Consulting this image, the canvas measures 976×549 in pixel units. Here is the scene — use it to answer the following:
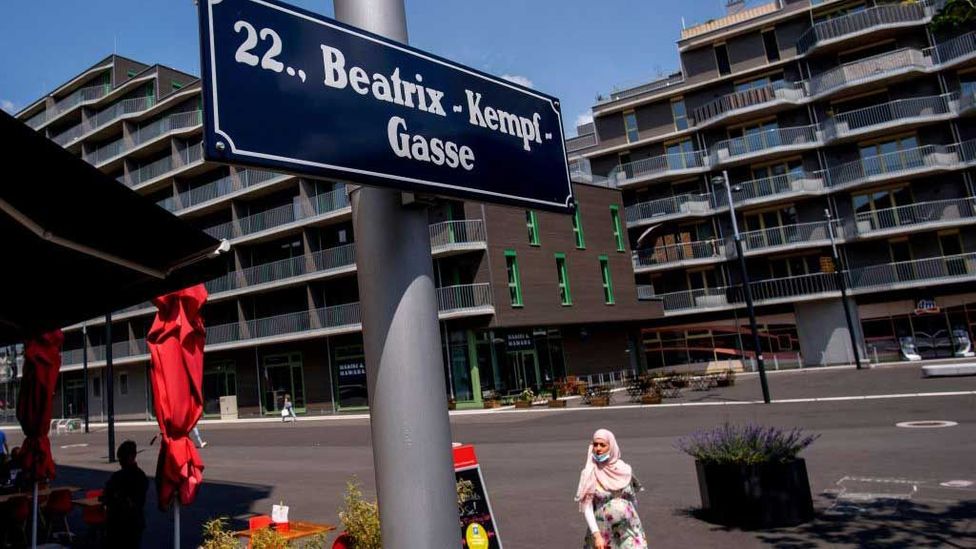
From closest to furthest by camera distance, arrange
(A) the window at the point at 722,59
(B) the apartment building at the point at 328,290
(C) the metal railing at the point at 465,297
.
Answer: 1. (C) the metal railing at the point at 465,297
2. (B) the apartment building at the point at 328,290
3. (A) the window at the point at 722,59

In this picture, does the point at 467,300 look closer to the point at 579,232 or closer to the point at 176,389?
the point at 579,232

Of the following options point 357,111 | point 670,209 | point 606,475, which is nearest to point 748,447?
point 606,475

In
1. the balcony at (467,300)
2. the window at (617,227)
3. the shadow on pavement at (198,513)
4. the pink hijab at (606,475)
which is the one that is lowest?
the shadow on pavement at (198,513)

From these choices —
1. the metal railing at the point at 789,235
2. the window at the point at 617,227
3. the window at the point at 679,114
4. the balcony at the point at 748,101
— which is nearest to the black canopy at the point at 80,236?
the window at the point at 617,227

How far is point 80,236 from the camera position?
170 inches

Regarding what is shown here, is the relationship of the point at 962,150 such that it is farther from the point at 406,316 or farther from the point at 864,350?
the point at 406,316

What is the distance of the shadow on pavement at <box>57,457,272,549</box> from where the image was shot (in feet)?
28.5

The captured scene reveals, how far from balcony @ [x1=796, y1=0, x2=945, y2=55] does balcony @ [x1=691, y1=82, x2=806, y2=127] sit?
2424 mm

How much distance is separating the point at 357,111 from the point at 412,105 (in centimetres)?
23

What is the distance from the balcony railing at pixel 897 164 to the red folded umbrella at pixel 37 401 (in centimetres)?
3742

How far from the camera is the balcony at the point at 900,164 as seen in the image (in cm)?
3303

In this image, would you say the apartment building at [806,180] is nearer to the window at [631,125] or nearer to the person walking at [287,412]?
the window at [631,125]

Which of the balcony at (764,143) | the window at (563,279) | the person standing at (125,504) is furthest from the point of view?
the balcony at (764,143)

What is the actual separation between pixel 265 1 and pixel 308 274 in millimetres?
32859
